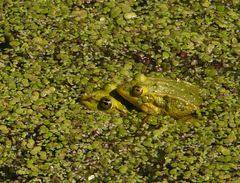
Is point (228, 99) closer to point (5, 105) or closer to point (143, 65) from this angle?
point (143, 65)

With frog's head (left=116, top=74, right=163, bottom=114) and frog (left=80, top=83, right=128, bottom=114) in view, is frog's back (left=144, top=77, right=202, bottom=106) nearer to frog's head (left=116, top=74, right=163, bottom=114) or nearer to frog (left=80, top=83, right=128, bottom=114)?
frog's head (left=116, top=74, right=163, bottom=114)

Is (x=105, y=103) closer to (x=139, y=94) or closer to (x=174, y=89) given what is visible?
(x=139, y=94)

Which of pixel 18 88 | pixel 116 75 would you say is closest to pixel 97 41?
pixel 116 75

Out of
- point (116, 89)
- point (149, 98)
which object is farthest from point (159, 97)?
point (116, 89)

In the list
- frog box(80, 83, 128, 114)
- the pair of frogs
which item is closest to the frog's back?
the pair of frogs

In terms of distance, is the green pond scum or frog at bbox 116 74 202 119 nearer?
the green pond scum

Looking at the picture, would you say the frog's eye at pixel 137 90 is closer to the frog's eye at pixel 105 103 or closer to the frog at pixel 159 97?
the frog at pixel 159 97
